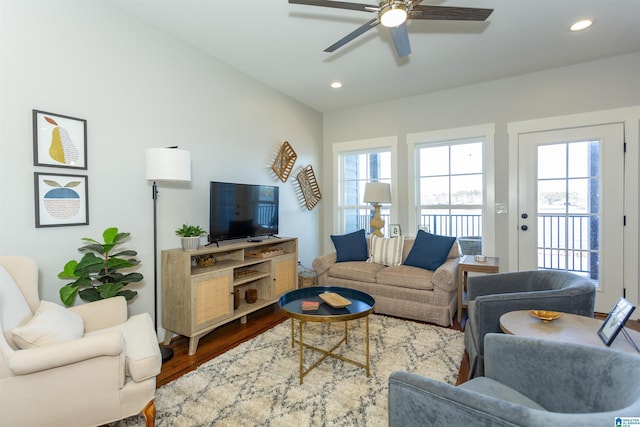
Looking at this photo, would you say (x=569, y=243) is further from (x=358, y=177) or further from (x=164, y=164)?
(x=164, y=164)

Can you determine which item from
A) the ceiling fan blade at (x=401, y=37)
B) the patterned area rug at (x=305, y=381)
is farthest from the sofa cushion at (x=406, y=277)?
the ceiling fan blade at (x=401, y=37)

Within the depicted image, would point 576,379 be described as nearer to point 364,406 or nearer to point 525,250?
point 364,406

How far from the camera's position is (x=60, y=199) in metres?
2.05

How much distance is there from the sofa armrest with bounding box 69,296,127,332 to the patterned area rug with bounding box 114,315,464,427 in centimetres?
55

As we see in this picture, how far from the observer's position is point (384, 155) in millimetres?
4680

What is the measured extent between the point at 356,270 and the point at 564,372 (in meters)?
2.35

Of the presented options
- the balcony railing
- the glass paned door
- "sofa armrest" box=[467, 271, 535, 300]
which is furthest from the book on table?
the balcony railing

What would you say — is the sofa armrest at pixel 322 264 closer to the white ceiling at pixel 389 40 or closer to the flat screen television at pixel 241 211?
the flat screen television at pixel 241 211

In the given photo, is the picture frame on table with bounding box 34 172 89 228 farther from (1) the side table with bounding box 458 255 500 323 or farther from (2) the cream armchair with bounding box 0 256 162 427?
(1) the side table with bounding box 458 255 500 323

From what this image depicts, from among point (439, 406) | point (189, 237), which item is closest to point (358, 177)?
point (189, 237)

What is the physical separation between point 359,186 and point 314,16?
281cm

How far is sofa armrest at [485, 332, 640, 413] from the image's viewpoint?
39.5 inches

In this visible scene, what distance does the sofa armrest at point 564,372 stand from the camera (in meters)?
1.00

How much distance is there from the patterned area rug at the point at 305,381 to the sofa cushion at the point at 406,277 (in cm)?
45
